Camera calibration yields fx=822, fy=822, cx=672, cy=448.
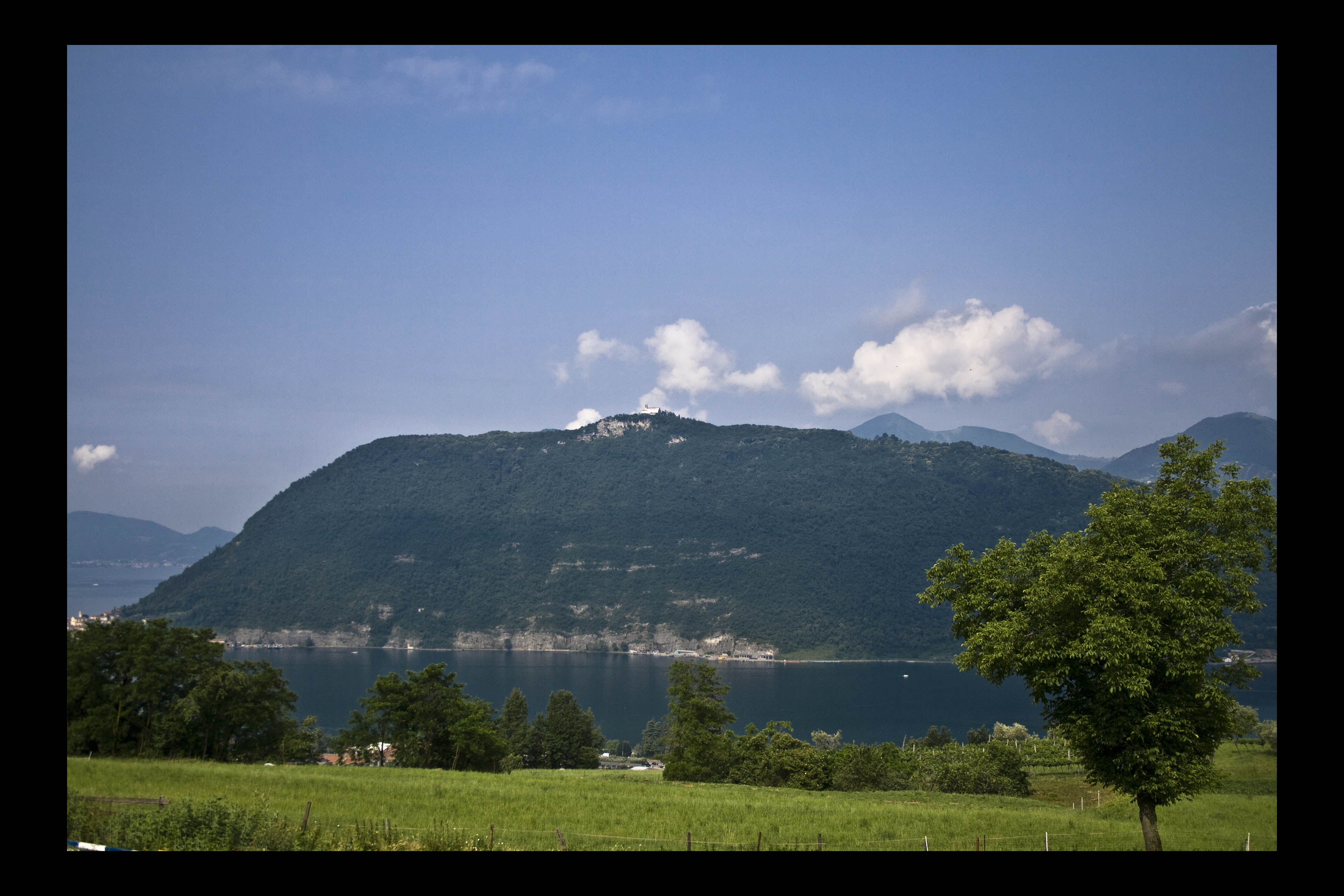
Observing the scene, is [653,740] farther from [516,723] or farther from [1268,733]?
[1268,733]

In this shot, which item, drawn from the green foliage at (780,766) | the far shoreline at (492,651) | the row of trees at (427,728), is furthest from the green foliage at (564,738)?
the far shoreline at (492,651)

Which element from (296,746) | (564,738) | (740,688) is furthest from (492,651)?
(296,746)

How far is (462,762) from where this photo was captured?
93.1ft

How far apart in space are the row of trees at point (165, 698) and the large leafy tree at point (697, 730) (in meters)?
12.7

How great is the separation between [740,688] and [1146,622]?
330ft

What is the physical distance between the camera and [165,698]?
896 inches

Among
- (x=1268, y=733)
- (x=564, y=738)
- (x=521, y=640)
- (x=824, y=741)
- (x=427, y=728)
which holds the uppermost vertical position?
(x=427, y=728)

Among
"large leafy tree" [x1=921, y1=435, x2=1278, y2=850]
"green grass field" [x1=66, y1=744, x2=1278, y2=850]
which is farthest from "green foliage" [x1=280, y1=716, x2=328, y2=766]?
"large leafy tree" [x1=921, y1=435, x2=1278, y2=850]

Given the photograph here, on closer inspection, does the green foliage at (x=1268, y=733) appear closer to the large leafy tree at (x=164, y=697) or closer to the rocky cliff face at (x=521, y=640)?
the large leafy tree at (x=164, y=697)

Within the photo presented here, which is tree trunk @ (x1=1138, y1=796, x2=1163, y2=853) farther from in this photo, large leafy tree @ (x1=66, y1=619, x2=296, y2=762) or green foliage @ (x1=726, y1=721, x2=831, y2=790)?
large leafy tree @ (x1=66, y1=619, x2=296, y2=762)

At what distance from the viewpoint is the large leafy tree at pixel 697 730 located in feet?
90.8

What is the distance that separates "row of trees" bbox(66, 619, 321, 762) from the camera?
2147cm
